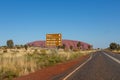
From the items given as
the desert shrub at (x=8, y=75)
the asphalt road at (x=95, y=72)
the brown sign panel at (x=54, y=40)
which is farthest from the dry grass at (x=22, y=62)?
the brown sign panel at (x=54, y=40)

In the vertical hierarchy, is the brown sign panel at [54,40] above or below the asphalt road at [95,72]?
above

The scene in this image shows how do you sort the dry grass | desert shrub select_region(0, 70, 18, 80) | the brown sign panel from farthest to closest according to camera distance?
the brown sign panel
the dry grass
desert shrub select_region(0, 70, 18, 80)

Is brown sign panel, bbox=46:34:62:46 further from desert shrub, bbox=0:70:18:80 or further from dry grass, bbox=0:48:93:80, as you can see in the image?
desert shrub, bbox=0:70:18:80

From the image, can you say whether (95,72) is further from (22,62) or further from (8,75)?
(22,62)

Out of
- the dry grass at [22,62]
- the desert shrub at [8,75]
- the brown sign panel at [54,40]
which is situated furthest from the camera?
the brown sign panel at [54,40]

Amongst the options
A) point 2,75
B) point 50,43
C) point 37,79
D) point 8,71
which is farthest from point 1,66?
point 50,43

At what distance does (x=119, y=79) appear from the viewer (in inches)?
585

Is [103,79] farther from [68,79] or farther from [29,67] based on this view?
[29,67]

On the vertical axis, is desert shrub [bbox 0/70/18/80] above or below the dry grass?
below

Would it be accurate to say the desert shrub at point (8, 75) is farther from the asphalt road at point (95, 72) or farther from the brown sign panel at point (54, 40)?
the brown sign panel at point (54, 40)

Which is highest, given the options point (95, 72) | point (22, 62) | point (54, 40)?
point (54, 40)

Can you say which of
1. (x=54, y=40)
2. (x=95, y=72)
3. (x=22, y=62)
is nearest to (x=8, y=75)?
(x=95, y=72)

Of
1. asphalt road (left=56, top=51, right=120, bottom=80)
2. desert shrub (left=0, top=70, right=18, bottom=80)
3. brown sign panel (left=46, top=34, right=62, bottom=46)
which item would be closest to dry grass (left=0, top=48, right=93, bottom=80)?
desert shrub (left=0, top=70, right=18, bottom=80)

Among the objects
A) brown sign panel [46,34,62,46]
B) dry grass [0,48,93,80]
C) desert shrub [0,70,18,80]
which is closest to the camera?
desert shrub [0,70,18,80]
